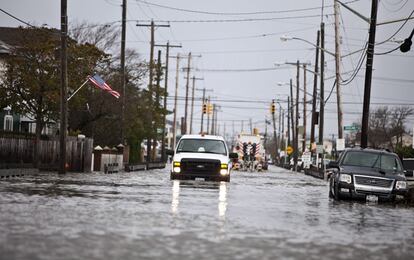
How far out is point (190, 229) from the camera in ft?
45.3

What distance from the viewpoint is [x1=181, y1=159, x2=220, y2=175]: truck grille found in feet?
108

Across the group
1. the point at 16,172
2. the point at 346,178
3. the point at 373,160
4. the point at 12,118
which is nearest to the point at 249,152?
the point at 12,118

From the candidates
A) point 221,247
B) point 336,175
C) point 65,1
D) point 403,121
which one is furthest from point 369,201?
point 403,121

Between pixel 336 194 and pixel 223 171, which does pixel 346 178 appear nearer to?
pixel 336 194

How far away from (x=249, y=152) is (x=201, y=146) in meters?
32.5

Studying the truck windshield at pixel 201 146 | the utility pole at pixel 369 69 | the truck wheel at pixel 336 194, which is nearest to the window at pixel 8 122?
the truck windshield at pixel 201 146

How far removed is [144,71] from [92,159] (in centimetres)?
1479

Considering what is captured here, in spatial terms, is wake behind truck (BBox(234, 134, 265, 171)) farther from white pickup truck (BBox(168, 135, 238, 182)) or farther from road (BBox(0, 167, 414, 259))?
road (BBox(0, 167, 414, 259))

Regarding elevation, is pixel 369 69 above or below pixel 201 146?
above

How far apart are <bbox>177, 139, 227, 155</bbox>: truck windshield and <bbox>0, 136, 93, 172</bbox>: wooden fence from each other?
950 cm

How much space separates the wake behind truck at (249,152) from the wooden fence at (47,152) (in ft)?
66.9

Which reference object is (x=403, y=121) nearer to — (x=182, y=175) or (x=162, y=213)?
(x=182, y=175)

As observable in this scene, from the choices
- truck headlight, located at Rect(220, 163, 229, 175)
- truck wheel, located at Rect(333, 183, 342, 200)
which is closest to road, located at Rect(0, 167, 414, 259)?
truck wheel, located at Rect(333, 183, 342, 200)

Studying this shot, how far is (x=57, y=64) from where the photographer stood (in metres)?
46.7
